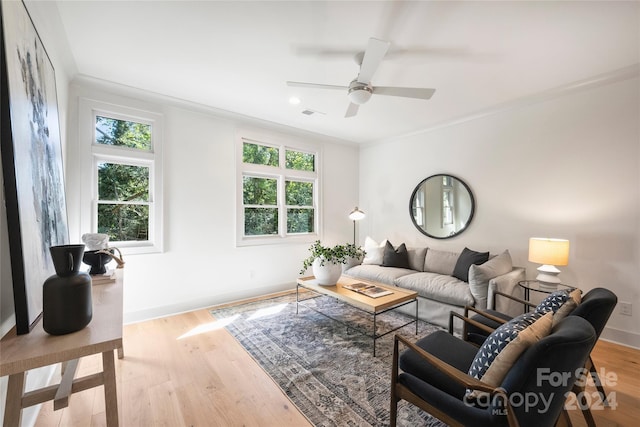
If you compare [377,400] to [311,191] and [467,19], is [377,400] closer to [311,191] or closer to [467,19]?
[467,19]

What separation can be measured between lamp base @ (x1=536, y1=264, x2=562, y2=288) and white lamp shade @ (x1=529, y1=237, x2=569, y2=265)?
0.46 ft

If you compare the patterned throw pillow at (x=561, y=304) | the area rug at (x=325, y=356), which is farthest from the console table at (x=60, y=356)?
the patterned throw pillow at (x=561, y=304)

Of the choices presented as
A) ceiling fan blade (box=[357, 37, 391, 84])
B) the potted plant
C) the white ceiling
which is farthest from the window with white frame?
ceiling fan blade (box=[357, 37, 391, 84])

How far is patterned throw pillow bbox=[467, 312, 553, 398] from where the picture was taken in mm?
1136

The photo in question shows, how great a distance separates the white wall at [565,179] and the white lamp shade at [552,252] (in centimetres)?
52

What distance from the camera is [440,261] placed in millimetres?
3857

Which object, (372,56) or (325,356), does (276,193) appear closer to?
(325,356)

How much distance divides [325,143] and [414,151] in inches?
65.1

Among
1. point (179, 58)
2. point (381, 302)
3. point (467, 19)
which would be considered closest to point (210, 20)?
point (179, 58)

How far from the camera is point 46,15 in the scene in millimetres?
1905

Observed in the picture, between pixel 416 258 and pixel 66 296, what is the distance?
4.01 m

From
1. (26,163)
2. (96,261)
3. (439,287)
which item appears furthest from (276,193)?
(26,163)

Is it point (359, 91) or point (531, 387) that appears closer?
point (531, 387)

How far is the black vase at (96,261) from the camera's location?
81.1 inches
